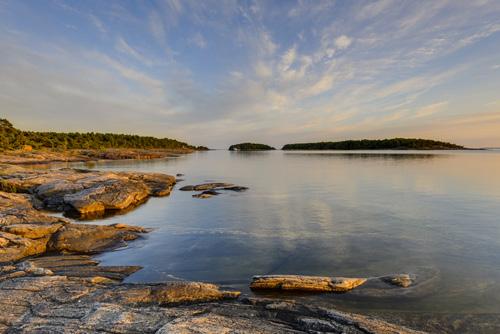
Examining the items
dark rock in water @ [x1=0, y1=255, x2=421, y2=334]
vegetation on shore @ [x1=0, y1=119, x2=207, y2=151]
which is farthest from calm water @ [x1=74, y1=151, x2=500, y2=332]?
vegetation on shore @ [x1=0, y1=119, x2=207, y2=151]

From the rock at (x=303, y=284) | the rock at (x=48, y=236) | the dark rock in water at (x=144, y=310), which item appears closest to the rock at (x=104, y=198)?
the rock at (x=48, y=236)

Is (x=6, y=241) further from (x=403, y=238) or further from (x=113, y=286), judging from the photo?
(x=403, y=238)

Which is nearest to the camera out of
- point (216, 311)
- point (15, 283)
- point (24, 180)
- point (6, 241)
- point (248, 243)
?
point (216, 311)

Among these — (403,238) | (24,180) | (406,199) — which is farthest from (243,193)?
(24,180)

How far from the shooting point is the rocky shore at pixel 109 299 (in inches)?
284

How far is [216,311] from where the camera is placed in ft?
27.2

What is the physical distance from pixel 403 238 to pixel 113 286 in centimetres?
1440

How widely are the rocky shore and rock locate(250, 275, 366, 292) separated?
0.03 metres

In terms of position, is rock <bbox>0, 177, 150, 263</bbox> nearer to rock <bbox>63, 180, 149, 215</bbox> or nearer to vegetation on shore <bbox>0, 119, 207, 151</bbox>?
rock <bbox>63, 180, 149, 215</bbox>

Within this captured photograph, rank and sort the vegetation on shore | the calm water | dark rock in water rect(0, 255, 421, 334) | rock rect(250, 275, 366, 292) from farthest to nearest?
the vegetation on shore < the calm water < rock rect(250, 275, 366, 292) < dark rock in water rect(0, 255, 421, 334)

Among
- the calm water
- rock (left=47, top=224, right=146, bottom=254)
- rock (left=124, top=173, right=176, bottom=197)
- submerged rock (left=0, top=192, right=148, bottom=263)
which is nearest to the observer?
the calm water

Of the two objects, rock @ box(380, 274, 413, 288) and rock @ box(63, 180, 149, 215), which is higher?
rock @ box(63, 180, 149, 215)

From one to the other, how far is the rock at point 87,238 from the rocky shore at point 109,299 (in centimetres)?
4

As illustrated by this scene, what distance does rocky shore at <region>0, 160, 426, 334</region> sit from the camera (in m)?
7.21
